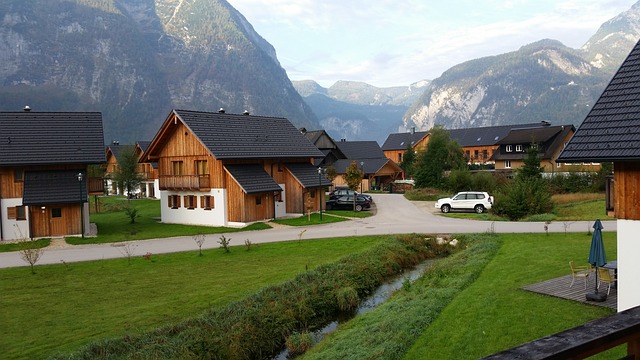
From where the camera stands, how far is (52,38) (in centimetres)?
18862

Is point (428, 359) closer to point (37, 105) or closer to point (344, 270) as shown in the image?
point (344, 270)

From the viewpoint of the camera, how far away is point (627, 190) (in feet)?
32.7

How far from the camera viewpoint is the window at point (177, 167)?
123 ft

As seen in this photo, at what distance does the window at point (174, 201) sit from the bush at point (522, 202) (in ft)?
77.1

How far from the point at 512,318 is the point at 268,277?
383 inches

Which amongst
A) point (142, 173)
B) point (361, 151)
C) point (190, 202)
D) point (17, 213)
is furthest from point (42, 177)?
point (361, 151)

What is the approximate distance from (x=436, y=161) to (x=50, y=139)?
124 ft

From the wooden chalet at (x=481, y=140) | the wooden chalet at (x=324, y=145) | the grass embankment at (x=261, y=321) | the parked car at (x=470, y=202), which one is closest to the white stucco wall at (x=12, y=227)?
the grass embankment at (x=261, y=321)

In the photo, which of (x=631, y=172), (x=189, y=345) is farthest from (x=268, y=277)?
(x=631, y=172)

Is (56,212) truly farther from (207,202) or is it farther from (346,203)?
(346,203)

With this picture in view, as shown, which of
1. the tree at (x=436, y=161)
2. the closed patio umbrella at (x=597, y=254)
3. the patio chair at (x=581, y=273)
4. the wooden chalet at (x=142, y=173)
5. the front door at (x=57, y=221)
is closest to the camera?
the closed patio umbrella at (x=597, y=254)

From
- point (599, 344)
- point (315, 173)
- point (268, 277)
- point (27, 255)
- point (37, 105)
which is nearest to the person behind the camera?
point (599, 344)

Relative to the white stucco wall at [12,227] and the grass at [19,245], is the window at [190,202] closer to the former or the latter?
the grass at [19,245]

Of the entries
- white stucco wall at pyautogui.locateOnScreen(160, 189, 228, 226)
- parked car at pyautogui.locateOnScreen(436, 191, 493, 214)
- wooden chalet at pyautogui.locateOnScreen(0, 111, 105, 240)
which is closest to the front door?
wooden chalet at pyautogui.locateOnScreen(0, 111, 105, 240)
